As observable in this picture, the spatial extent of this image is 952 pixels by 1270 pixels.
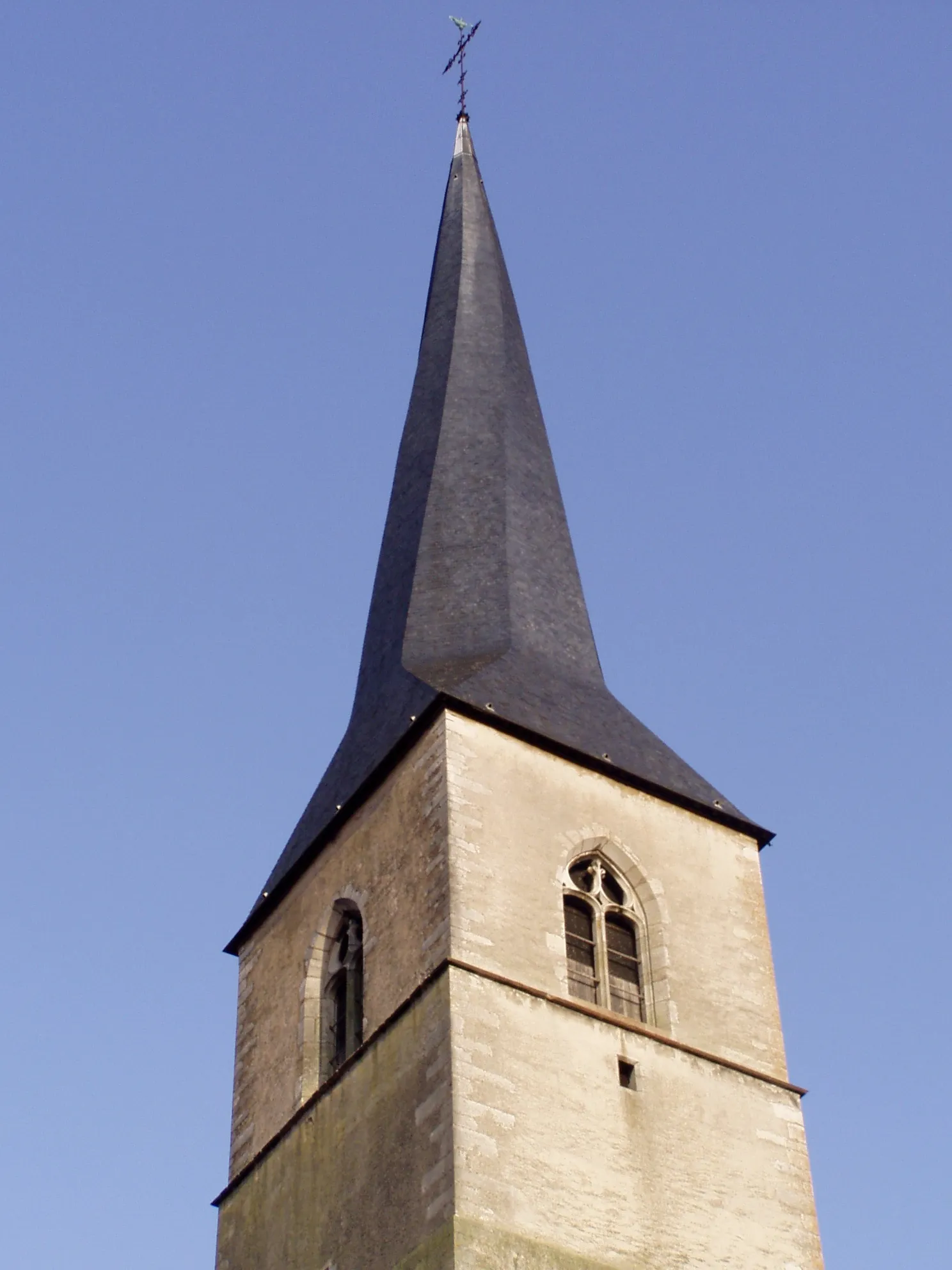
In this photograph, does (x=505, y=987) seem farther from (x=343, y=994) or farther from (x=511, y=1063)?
(x=343, y=994)

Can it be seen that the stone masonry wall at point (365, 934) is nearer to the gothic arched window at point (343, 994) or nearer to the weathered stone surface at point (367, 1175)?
the gothic arched window at point (343, 994)

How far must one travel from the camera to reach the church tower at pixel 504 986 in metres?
14.8

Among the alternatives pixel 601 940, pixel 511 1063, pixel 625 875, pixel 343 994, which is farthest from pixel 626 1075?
pixel 343 994

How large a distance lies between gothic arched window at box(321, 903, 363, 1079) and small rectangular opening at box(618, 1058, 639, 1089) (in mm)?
2094

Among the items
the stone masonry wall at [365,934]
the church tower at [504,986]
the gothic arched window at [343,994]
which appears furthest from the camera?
the gothic arched window at [343,994]

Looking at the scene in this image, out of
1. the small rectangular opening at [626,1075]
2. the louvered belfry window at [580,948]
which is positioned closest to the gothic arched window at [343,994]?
the louvered belfry window at [580,948]

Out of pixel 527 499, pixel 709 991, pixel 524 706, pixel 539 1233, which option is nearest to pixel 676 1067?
pixel 709 991

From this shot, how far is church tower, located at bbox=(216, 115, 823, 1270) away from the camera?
48.6 feet

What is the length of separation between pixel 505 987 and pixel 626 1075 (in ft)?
3.69

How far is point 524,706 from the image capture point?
709 inches

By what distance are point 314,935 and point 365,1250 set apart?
3455mm

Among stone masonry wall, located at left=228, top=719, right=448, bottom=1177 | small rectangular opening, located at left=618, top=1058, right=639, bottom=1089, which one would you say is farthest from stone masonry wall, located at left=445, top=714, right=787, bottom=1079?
small rectangular opening, located at left=618, top=1058, right=639, bottom=1089

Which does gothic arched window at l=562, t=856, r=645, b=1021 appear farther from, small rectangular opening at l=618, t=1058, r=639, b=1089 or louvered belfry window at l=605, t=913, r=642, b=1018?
small rectangular opening at l=618, t=1058, r=639, b=1089

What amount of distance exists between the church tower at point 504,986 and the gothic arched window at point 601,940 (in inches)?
0.8
